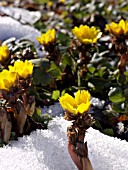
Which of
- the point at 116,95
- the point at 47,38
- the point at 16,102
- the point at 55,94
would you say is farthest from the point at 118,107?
the point at 16,102

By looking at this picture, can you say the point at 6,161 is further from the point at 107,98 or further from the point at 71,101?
the point at 107,98

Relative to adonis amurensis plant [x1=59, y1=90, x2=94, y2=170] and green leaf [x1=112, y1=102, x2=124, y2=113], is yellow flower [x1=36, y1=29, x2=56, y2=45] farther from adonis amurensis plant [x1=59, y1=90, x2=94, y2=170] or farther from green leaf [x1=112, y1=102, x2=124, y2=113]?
adonis amurensis plant [x1=59, y1=90, x2=94, y2=170]

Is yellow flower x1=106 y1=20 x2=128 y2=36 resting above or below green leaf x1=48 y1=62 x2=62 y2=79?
above

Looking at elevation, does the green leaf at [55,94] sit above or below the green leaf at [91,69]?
below

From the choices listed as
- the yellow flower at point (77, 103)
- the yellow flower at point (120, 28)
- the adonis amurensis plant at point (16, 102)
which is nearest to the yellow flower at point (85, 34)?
the yellow flower at point (120, 28)

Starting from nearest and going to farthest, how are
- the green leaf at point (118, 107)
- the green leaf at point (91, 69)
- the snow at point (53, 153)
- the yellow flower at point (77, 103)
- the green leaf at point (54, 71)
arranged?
the yellow flower at point (77, 103) → the snow at point (53, 153) → the green leaf at point (118, 107) → the green leaf at point (54, 71) → the green leaf at point (91, 69)

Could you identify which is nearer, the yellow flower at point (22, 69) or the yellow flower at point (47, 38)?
the yellow flower at point (22, 69)

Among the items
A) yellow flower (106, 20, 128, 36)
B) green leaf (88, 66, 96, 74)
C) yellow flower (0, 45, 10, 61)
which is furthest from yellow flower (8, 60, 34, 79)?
green leaf (88, 66, 96, 74)

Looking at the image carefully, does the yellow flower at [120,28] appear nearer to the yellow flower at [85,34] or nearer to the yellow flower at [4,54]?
the yellow flower at [85,34]

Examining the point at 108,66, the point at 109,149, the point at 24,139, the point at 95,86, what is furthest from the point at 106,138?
the point at 108,66
